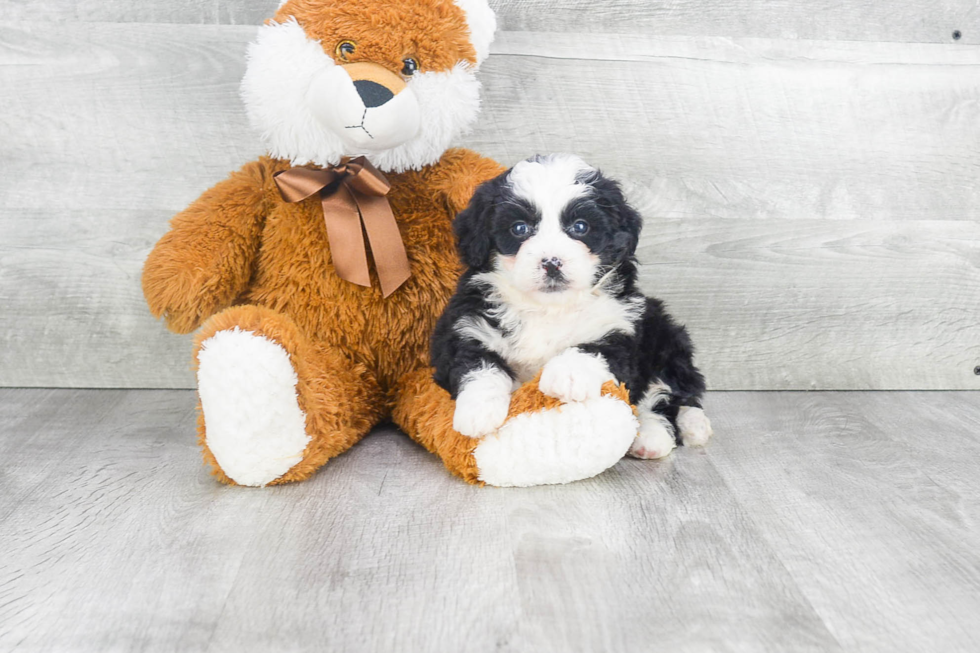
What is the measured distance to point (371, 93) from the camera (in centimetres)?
128

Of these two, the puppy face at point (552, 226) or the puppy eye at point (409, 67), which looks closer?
the puppy face at point (552, 226)

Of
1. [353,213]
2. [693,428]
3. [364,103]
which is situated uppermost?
[364,103]

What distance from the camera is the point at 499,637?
3.11 ft

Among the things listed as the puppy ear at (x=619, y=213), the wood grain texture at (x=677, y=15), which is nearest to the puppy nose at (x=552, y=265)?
the puppy ear at (x=619, y=213)

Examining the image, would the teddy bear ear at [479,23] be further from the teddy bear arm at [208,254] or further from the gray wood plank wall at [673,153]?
the teddy bear arm at [208,254]

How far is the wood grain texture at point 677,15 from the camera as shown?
68.4 inches

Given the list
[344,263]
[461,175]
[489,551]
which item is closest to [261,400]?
[344,263]

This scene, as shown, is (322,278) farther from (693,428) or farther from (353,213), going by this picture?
(693,428)

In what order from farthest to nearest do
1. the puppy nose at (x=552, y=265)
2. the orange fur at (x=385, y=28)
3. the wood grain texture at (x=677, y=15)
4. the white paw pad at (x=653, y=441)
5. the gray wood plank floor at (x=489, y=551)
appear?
the wood grain texture at (x=677, y=15) < the white paw pad at (x=653, y=441) < the orange fur at (x=385, y=28) < the puppy nose at (x=552, y=265) < the gray wood plank floor at (x=489, y=551)

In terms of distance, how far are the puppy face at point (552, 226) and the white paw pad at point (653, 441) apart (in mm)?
321

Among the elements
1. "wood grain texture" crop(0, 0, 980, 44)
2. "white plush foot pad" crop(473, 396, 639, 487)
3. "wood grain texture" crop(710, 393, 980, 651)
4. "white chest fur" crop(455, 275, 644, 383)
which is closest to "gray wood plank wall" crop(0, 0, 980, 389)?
"wood grain texture" crop(0, 0, 980, 44)

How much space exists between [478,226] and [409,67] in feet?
0.95

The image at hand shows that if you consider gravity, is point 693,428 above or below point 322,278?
below

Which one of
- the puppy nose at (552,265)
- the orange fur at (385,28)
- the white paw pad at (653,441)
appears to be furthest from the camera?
the white paw pad at (653,441)
